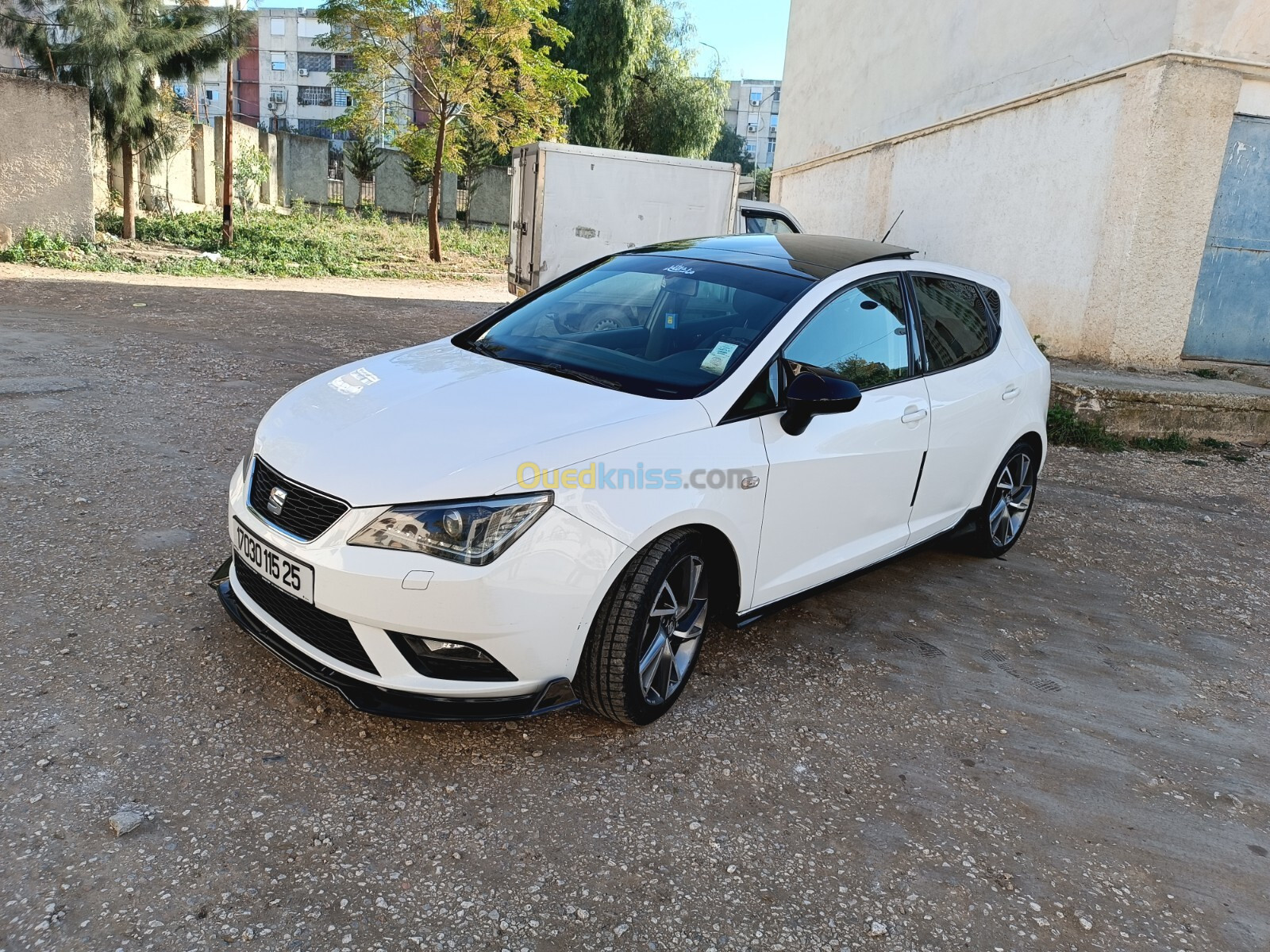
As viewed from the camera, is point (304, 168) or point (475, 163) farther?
point (475, 163)

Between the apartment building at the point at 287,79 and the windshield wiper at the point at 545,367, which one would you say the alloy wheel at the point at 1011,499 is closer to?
the windshield wiper at the point at 545,367

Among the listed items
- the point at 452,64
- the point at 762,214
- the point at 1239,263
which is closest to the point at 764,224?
the point at 762,214

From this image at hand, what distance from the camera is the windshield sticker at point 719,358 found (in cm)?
337

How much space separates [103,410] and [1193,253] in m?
10.2

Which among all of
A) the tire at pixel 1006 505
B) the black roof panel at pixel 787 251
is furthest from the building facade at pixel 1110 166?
the black roof panel at pixel 787 251

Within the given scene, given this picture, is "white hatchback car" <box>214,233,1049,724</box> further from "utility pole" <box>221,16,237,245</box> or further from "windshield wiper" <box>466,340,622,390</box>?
"utility pole" <box>221,16,237,245</box>

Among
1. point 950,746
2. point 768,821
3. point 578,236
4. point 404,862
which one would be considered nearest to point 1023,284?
Answer: point 578,236

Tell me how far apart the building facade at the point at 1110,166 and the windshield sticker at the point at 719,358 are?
7.93 meters

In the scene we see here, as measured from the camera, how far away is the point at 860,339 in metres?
3.85

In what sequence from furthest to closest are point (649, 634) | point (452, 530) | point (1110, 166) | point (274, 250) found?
point (274, 250)
point (1110, 166)
point (649, 634)
point (452, 530)

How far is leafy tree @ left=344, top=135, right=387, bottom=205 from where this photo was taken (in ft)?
102

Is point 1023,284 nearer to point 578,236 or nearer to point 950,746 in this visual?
point 578,236

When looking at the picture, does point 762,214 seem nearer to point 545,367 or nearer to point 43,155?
point 545,367

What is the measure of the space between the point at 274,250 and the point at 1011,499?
685 inches
